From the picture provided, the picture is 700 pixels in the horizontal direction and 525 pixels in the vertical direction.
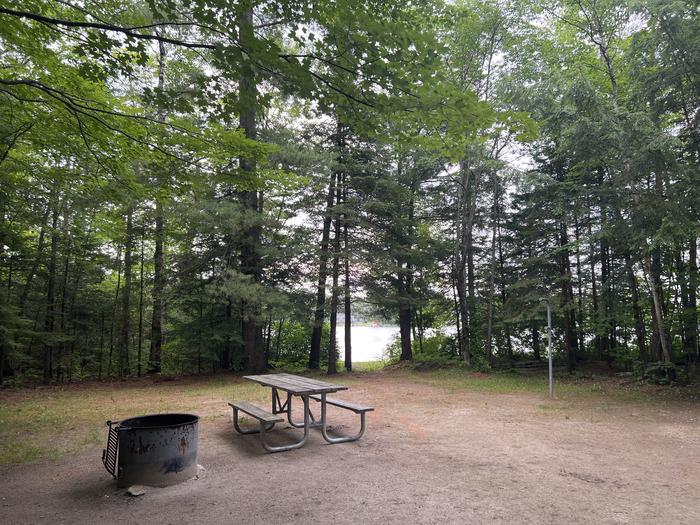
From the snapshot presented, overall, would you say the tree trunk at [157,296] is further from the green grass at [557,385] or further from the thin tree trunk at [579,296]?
the thin tree trunk at [579,296]

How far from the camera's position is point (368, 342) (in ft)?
85.2

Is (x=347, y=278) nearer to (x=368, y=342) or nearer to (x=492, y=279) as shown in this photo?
(x=492, y=279)

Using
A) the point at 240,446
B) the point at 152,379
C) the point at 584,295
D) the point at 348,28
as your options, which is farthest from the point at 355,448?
the point at 584,295

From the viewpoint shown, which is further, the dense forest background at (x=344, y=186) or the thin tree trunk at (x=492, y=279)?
the thin tree trunk at (x=492, y=279)

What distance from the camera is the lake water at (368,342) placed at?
22328 millimetres

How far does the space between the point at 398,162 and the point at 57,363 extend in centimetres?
1382

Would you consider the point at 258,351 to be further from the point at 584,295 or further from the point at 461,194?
the point at 584,295

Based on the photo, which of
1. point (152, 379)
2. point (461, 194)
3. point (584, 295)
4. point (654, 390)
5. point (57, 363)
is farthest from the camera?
point (461, 194)

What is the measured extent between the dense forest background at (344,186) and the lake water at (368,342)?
2673mm

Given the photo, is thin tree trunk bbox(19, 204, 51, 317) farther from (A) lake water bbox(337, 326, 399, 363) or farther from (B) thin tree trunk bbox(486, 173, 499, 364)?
(B) thin tree trunk bbox(486, 173, 499, 364)

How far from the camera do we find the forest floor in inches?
130

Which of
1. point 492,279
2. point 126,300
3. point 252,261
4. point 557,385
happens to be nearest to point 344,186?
point 252,261

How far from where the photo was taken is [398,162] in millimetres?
17125

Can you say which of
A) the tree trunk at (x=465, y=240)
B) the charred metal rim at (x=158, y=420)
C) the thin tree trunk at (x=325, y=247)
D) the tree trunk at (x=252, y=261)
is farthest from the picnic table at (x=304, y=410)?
the tree trunk at (x=465, y=240)
